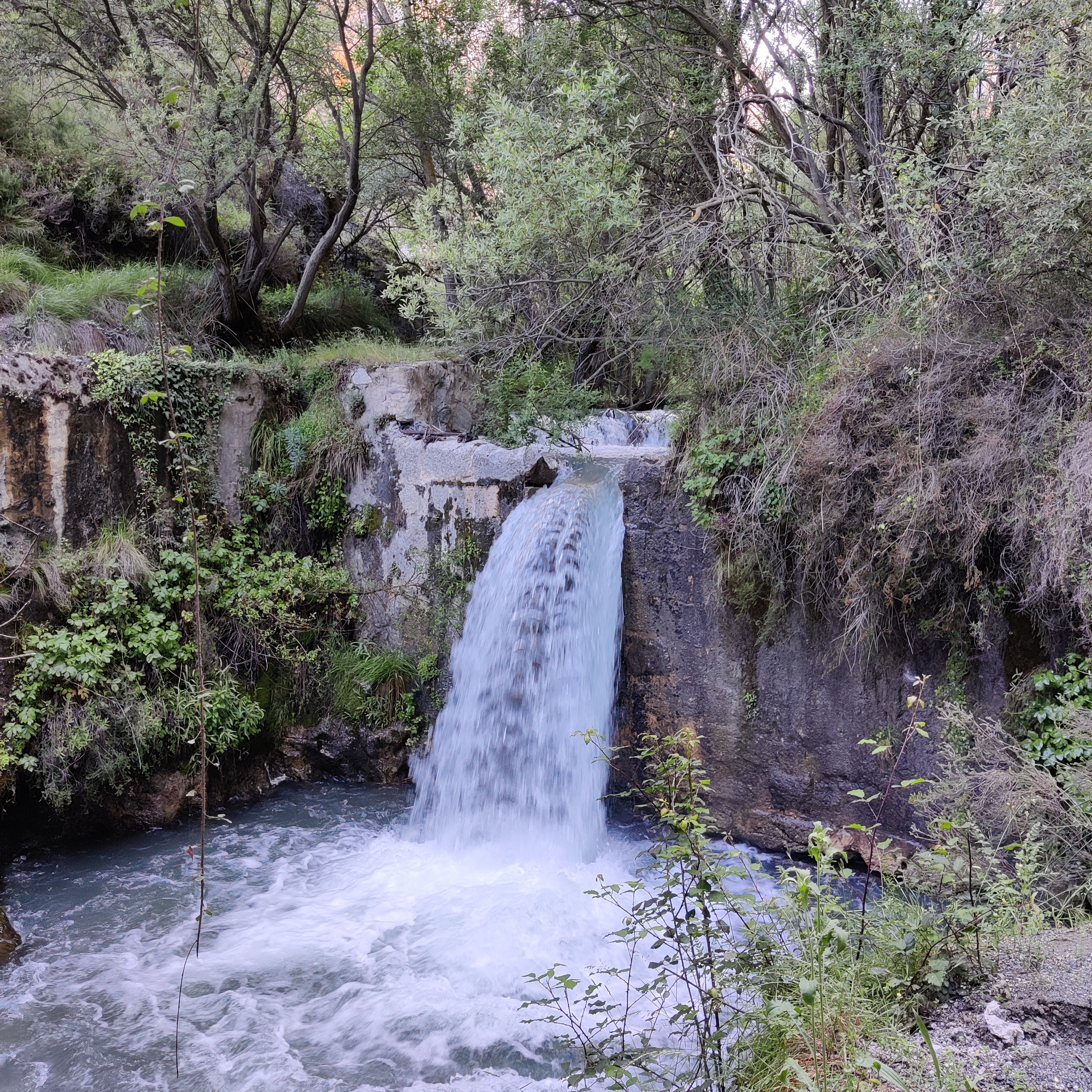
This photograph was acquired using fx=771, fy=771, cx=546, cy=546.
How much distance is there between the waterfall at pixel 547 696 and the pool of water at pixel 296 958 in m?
0.24

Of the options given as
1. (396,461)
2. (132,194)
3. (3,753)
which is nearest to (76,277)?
(132,194)

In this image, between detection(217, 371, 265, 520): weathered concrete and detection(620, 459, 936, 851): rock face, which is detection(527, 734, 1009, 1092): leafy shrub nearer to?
detection(620, 459, 936, 851): rock face

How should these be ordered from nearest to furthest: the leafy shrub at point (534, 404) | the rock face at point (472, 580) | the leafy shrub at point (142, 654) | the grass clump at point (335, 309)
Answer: the rock face at point (472, 580) → the leafy shrub at point (142, 654) → the leafy shrub at point (534, 404) → the grass clump at point (335, 309)

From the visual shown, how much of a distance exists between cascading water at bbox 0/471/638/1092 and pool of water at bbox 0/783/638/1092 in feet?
0.04

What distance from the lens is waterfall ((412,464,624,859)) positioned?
5.64 meters

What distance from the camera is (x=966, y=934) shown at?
8.68 ft

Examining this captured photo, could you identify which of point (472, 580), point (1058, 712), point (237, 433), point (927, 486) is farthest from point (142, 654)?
point (1058, 712)

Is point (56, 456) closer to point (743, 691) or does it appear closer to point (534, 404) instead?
point (534, 404)

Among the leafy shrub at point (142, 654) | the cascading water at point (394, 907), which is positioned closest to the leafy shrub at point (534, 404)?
the cascading water at point (394, 907)

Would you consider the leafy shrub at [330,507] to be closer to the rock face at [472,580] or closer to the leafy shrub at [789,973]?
the rock face at [472,580]

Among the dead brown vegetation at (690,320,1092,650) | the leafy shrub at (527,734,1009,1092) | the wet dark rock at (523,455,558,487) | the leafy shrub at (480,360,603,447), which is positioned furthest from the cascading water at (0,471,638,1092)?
the dead brown vegetation at (690,320,1092,650)

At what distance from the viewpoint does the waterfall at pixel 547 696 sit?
5.64 meters

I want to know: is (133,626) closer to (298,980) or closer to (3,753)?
(3,753)

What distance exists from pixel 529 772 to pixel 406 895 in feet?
3.95
